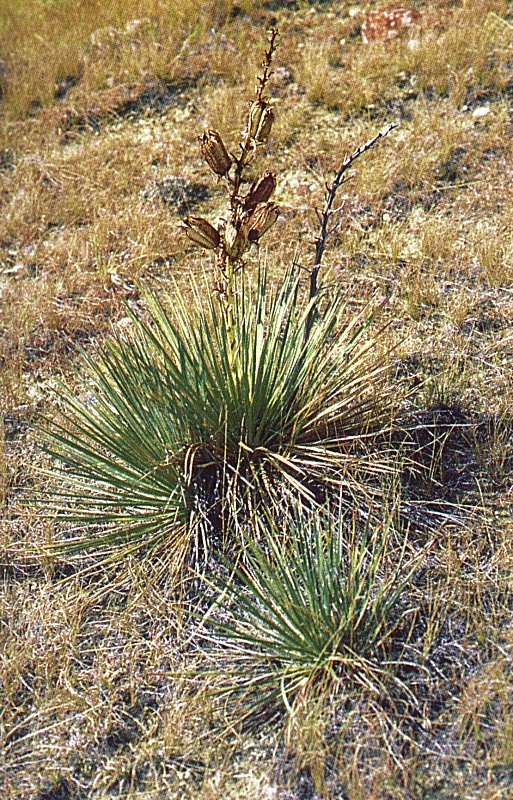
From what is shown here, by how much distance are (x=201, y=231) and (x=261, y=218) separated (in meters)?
0.20

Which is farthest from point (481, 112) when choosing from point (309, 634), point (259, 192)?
point (309, 634)

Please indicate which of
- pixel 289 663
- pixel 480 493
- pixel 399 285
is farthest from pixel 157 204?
pixel 289 663

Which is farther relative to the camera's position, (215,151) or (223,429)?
(223,429)

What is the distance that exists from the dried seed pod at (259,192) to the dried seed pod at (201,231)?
0.14 m

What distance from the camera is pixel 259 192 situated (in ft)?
9.25

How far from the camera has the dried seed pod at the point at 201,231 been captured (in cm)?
276

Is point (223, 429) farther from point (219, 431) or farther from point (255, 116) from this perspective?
point (255, 116)

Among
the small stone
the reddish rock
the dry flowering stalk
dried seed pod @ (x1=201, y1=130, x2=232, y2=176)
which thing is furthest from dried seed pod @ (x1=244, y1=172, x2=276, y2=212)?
the reddish rock

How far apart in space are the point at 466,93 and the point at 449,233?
1438 mm

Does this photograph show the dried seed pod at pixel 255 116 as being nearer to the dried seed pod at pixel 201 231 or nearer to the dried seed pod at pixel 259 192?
the dried seed pod at pixel 259 192

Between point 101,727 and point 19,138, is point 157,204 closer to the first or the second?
point 19,138

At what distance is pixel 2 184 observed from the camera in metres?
5.70

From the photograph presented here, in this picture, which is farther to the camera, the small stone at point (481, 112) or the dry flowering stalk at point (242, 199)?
the small stone at point (481, 112)

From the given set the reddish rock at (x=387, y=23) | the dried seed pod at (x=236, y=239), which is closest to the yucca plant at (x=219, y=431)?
the dried seed pod at (x=236, y=239)
